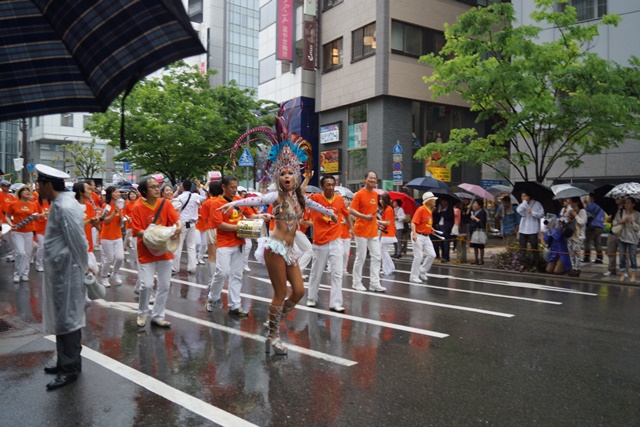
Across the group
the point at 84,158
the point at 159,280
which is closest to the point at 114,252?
the point at 159,280

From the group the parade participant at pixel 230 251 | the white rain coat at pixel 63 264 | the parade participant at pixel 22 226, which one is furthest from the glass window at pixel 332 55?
the white rain coat at pixel 63 264

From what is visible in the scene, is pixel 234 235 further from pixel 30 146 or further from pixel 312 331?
pixel 30 146

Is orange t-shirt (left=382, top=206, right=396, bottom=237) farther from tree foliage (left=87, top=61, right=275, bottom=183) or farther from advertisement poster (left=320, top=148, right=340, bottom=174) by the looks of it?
advertisement poster (left=320, top=148, right=340, bottom=174)

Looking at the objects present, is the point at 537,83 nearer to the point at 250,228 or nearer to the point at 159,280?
the point at 250,228

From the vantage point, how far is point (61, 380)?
194 inches

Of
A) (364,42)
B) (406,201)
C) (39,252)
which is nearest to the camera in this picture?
(39,252)

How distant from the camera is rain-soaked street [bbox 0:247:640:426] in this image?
4348 millimetres

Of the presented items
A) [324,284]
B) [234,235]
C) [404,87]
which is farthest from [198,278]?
[404,87]

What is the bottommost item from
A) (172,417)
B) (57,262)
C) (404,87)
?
(172,417)

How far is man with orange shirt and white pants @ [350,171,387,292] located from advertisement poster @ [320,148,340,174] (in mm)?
21004

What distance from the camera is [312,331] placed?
7.07 meters

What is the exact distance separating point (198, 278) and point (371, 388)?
7.55 m

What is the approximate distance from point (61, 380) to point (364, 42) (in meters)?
26.7

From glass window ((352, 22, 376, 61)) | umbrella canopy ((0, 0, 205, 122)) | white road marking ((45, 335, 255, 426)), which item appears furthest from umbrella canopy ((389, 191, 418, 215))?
glass window ((352, 22, 376, 61))
